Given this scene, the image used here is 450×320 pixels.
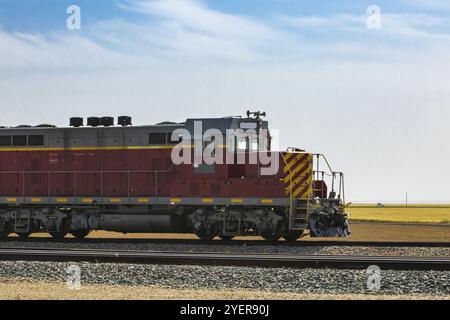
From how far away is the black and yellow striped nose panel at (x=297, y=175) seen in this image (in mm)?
22359

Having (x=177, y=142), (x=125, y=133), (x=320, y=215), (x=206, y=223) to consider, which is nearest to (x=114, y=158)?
(x=125, y=133)

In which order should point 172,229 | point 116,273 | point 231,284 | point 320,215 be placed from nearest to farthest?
1. point 231,284
2. point 116,273
3. point 320,215
4. point 172,229

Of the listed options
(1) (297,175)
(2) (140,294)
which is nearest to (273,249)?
(1) (297,175)

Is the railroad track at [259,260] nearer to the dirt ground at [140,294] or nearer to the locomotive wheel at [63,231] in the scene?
the dirt ground at [140,294]

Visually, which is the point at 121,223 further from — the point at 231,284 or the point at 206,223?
the point at 231,284

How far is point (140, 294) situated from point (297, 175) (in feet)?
35.5

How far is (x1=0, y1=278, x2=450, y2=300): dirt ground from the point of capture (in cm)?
1195

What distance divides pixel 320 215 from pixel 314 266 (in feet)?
21.7

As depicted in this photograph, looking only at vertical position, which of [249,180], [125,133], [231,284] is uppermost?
[125,133]

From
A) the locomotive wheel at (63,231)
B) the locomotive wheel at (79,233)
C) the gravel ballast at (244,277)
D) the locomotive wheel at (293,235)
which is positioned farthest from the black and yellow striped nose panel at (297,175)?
the locomotive wheel at (63,231)

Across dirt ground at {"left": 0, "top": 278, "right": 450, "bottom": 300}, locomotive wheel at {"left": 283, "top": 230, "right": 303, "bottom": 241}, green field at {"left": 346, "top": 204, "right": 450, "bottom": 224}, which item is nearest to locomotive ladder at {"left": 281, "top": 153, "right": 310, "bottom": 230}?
locomotive wheel at {"left": 283, "top": 230, "right": 303, "bottom": 241}

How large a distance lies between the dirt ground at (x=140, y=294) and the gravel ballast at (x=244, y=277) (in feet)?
2.34

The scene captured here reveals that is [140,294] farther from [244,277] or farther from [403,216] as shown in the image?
[403,216]
